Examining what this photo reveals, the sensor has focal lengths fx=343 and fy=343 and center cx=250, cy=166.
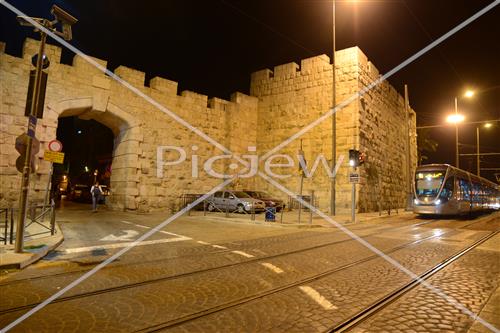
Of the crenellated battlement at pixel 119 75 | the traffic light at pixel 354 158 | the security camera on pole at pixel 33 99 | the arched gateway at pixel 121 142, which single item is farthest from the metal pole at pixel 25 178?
the traffic light at pixel 354 158

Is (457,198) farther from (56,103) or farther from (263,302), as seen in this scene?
(56,103)

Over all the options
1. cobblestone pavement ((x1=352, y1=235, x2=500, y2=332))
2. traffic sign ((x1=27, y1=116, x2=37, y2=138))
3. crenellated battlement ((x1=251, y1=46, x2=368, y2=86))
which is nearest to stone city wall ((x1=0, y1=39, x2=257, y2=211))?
crenellated battlement ((x1=251, y1=46, x2=368, y2=86))

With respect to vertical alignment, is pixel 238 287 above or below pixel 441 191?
below

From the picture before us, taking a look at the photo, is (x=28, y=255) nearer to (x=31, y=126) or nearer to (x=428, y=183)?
(x=31, y=126)

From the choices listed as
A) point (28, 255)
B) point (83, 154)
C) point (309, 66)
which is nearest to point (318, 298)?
point (28, 255)

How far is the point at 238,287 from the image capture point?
454cm

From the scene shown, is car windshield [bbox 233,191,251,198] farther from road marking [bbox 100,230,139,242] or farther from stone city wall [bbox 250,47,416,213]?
road marking [bbox 100,230,139,242]

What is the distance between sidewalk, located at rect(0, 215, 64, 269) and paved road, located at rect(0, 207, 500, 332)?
0.83 ft

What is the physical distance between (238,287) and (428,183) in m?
14.7

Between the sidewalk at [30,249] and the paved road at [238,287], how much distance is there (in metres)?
0.25

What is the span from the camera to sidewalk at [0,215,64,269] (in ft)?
17.9

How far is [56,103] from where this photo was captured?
14219 mm

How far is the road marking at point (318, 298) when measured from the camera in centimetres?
383

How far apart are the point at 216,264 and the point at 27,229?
21.1 feet
